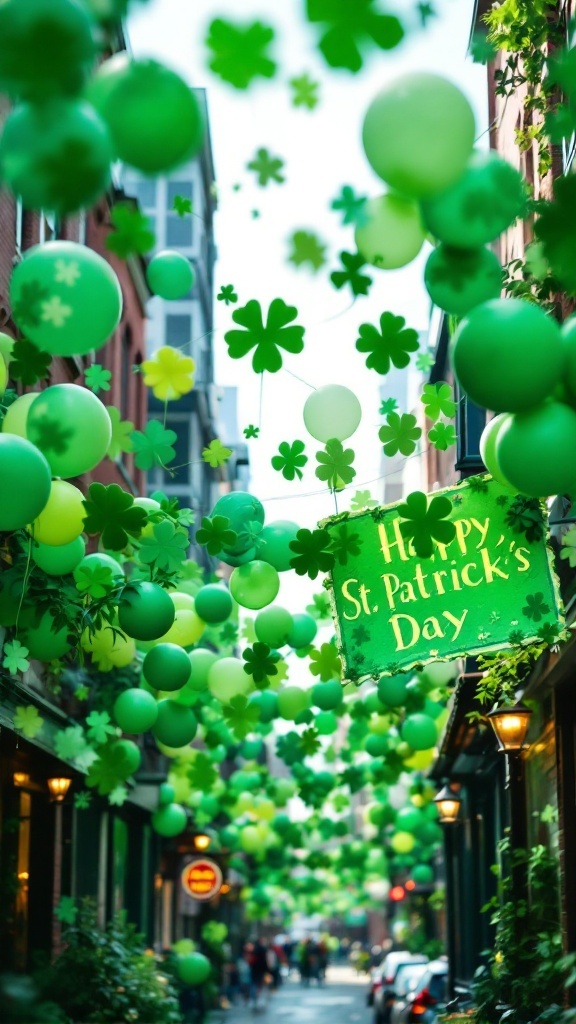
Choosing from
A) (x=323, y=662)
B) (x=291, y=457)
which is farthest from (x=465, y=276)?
(x=323, y=662)

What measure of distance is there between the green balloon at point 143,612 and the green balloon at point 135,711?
2.31 metres

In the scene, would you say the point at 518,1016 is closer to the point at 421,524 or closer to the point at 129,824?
the point at 421,524

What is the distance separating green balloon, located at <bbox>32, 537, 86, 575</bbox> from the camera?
28.0ft

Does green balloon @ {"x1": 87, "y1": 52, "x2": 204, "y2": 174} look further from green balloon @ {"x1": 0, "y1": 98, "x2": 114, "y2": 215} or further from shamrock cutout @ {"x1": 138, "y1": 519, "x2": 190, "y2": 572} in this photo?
shamrock cutout @ {"x1": 138, "y1": 519, "x2": 190, "y2": 572}

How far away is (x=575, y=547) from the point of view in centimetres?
756

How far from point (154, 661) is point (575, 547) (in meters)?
3.02

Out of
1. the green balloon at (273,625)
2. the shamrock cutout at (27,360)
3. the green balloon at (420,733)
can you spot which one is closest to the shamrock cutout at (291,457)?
the shamrock cutout at (27,360)

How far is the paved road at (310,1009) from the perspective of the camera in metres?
30.1

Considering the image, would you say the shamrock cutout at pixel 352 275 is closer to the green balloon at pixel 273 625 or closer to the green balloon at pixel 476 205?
the green balloon at pixel 476 205

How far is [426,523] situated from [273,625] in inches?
124

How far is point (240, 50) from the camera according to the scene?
5.09 metres

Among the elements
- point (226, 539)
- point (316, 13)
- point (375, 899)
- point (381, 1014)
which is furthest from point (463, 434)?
point (375, 899)

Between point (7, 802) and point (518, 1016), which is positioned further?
point (7, 802)

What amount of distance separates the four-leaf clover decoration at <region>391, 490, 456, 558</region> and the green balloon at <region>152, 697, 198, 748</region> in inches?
157
